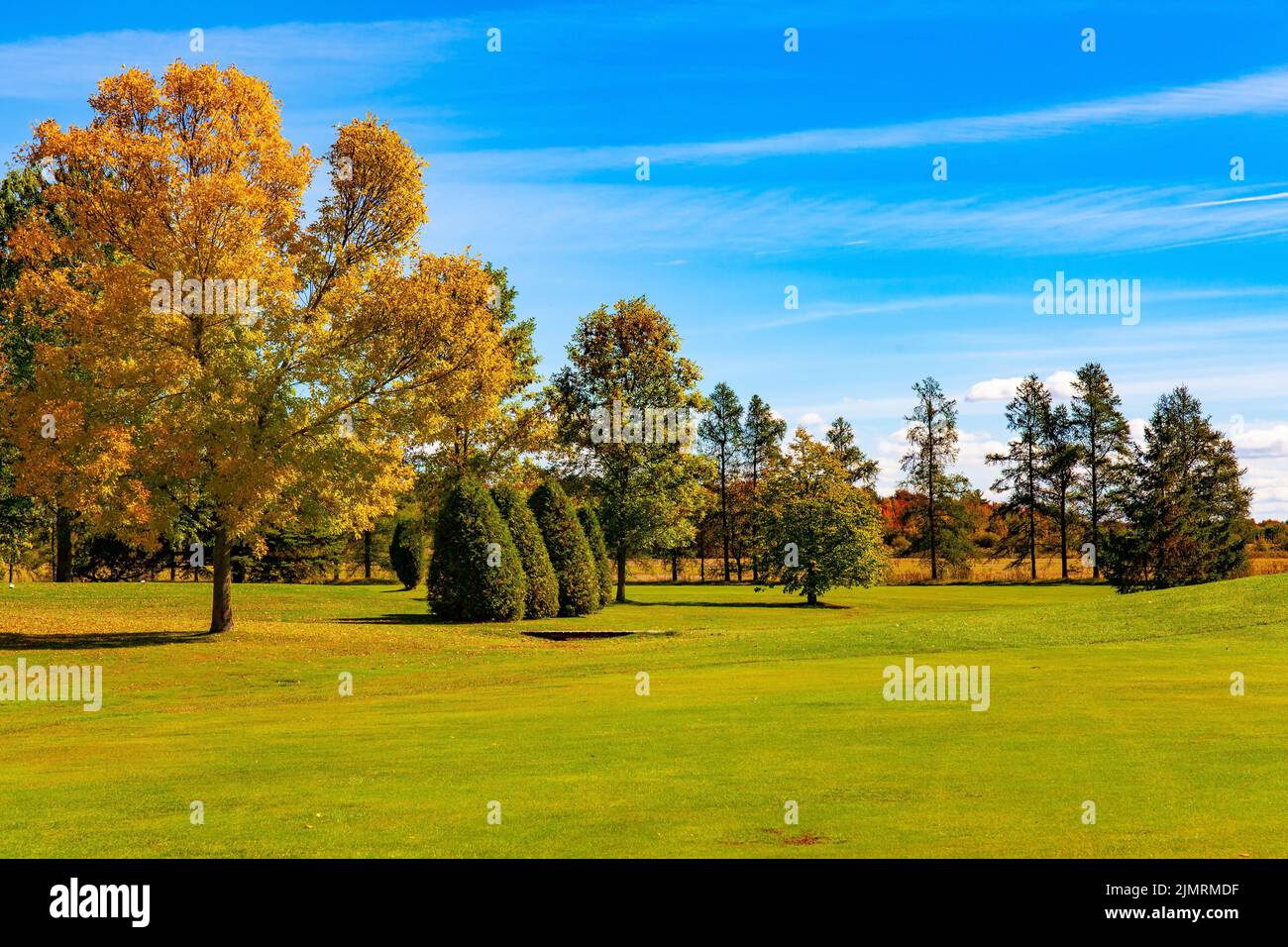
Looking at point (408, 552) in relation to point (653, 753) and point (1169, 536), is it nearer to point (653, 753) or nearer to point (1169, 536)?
point (1169, 536)

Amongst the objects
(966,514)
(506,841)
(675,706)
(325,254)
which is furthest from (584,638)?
(966,514)

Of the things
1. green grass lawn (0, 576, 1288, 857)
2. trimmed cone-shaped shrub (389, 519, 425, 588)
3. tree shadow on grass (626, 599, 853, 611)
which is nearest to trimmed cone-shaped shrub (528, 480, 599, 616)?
tree shadow on grass (626, 599, 853, 611)

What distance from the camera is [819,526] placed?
210 ft

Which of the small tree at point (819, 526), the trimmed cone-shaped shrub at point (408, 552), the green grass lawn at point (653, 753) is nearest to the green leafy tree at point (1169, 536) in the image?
the small tree at point (819, 526)

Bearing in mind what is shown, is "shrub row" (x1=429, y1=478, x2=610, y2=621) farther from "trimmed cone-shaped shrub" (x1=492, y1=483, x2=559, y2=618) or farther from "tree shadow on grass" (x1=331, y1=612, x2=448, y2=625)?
"tree shadow on grass" (x1=331, y1=612, x2=448, y2=625)

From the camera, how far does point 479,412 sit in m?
37.8

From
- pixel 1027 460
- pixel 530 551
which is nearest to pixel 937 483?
pixel 1027 460

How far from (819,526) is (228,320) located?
124ft

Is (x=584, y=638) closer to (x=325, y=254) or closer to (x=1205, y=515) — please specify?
(x=325, y=254)

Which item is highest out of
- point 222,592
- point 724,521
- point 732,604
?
point 724,521

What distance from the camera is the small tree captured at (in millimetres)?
63438

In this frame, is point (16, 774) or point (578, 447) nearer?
point (16, 774)

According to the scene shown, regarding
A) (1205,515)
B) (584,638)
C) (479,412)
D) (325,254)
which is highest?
(325,254)
